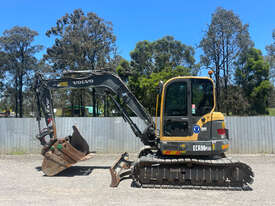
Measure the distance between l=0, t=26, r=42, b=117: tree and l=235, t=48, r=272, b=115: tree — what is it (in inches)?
1295

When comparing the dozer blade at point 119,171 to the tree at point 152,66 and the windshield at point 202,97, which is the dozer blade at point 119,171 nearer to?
the windshield at point 202,97

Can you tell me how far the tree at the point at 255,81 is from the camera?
29594mm

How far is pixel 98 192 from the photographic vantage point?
260 inches

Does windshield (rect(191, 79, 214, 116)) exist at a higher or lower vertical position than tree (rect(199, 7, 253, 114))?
lower

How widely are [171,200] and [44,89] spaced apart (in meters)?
6.06

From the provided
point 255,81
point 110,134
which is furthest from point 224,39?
point 110,134

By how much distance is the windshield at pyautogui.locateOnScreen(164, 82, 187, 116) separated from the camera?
7160 millimetres

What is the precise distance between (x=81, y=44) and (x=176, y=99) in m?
27.6

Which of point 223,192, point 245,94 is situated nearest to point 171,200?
point 223,192

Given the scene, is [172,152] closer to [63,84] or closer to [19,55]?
[63,84]

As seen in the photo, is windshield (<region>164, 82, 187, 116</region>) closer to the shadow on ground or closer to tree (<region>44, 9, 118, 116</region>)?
the shadow on ground

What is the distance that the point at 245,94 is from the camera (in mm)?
30500

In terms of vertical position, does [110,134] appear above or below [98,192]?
above

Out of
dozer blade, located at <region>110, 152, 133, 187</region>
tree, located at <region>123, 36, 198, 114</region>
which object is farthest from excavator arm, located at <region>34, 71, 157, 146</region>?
tree, located at <region>123, 36, 198, 114</region>
